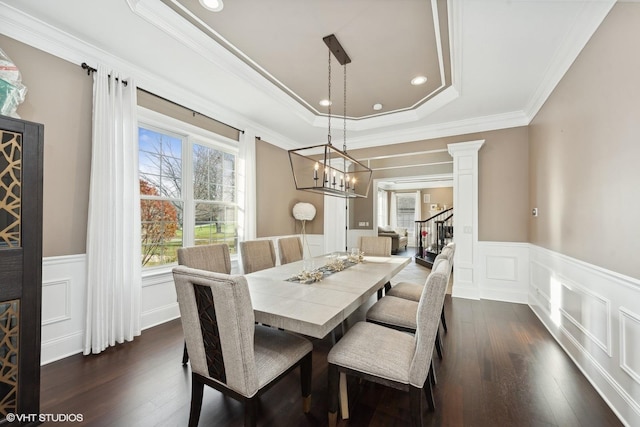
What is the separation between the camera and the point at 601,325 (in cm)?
190

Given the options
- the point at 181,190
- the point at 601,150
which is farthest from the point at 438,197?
the point at 181,190

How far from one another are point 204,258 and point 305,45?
2.26 m

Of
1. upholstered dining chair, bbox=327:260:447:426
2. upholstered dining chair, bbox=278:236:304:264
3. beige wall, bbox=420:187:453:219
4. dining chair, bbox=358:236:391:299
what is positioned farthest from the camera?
beige wall, bbox=420:187:453:219

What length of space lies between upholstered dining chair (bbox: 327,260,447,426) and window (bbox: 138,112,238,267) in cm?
267

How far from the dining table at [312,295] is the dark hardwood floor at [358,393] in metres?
0.64

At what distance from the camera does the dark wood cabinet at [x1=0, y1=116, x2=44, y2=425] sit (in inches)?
55.9

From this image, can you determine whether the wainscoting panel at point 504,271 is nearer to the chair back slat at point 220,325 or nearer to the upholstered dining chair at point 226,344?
the upholstered dining chair at point 226,344

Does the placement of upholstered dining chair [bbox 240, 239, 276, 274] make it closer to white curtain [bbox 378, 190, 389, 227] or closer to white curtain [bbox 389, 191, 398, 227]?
white curtain [bbox 378, 190, 389, 227]

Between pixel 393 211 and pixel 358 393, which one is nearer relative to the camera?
pixel 358 393

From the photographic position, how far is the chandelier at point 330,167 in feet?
8.25

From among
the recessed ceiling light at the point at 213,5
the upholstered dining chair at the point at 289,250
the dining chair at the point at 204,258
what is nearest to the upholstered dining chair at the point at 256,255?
the upholstered dining chair at the point at 289,250

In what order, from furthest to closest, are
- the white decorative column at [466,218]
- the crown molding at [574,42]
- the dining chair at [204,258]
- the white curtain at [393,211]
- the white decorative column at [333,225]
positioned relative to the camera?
the white curtain at [393,211]
the white decorative column at [333,225]
the white decorative column at [466,218]
the dining chair at [204,258]
the crown molding at [574,42]

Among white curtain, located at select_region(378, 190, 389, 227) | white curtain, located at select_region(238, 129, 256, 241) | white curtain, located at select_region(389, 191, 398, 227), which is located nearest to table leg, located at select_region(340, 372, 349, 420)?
white curtain, located at select_region(238, 129, 256, 241)

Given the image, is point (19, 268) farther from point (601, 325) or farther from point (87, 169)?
point (601, 325)
